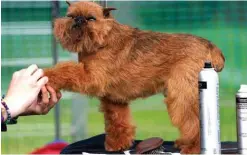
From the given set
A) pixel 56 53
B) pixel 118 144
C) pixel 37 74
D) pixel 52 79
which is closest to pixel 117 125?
pixel 118 144

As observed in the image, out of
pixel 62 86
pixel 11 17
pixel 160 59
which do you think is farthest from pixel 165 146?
pixel 11 17

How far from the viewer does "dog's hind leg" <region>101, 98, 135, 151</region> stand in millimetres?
2228

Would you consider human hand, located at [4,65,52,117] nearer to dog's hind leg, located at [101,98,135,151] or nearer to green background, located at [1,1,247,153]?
dog's hind leg, located at [101,98,135,151]

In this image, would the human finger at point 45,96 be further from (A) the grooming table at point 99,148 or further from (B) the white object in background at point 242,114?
(B) the white object in background at point 242,114

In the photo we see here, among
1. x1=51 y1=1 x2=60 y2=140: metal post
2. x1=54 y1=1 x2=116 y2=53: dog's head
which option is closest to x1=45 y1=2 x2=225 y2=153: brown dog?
x1=54 y1=1 x2=116 y2=53: dog's head

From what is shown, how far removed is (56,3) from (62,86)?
5.30 ft

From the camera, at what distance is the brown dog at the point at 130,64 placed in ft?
6.58

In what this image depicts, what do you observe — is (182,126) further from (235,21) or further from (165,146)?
(235,21)

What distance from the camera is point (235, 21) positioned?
375 cm

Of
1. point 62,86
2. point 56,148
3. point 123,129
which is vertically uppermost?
point 62,86

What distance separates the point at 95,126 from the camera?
3.68 metres

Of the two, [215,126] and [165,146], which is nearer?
[215,126]

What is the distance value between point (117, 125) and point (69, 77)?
34 cm

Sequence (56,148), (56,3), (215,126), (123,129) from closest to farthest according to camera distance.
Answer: (215,126) < (123,129) < (56,148) < (56,3)
